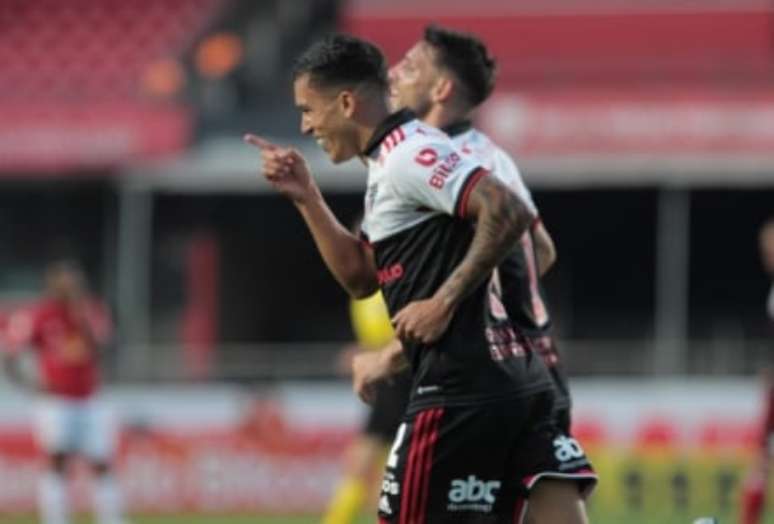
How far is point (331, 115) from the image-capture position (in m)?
6.84

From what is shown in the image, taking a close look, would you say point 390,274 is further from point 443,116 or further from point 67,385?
point 67,385

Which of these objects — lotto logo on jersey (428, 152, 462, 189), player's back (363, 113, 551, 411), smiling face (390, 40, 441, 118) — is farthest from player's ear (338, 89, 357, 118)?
smiling face (390, 40, 441, 118)

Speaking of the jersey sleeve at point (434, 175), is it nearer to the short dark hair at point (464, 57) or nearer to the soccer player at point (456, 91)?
the soccer player at point (456, 91)

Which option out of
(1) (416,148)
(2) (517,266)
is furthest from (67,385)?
(1) (416,148)

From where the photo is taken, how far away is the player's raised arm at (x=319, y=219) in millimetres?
6914

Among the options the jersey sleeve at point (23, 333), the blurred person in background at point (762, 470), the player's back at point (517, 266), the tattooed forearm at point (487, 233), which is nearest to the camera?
the tattooed forearm at point (487, 233)

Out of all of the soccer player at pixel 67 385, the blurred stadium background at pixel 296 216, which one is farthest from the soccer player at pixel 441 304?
the blurred stadium background at pixel 296 216

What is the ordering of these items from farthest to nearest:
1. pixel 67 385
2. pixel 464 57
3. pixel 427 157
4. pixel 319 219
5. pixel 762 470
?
pixel 67 385 < pixel 762 470 < pixel 464 57 < pixel 319 219 < pixel 427 157

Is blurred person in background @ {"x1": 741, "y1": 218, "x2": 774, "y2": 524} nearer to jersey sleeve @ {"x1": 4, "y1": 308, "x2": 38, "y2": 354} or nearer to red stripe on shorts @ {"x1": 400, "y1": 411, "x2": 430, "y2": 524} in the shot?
jersey sleeve @ {"x1": 4, "y1": 308, "x2": 38, "y2": 354}

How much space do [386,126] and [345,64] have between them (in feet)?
0.75

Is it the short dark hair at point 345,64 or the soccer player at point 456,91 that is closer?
the short dark hair at point 345,64

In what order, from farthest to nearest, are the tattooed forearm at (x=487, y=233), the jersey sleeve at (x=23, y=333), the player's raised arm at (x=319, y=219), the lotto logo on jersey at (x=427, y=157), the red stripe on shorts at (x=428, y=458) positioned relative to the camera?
the jersey sleeve at (x=23, y=333)
the player's raised arm at (x=319, y=219)
the red stripe on shorts at (x=428, y=458)
the lotto logo on jersey at (x=427, y=157)
the tattooed forearm at (x=487, y=233)

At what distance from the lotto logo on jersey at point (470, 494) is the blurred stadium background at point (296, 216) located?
11.6 metres

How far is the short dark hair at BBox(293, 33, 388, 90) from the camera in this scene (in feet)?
22.3
